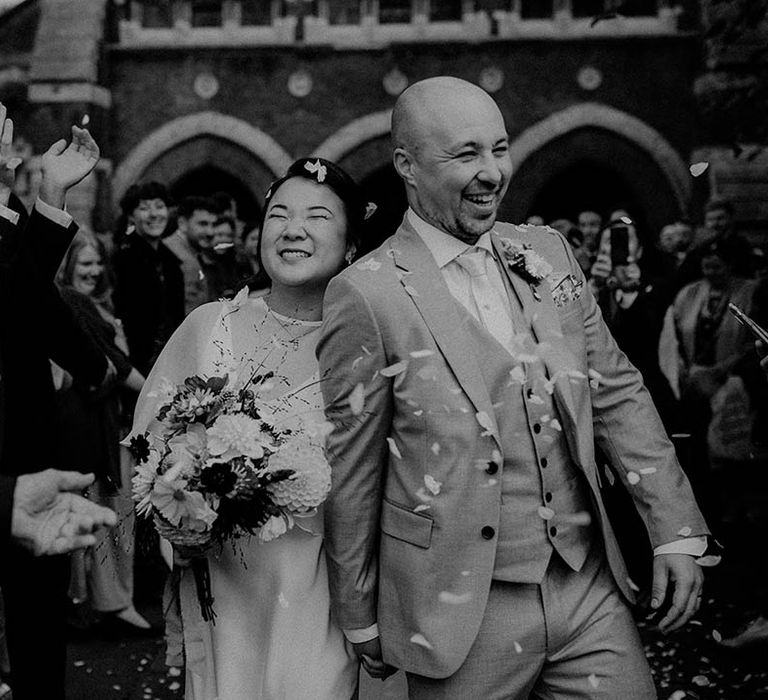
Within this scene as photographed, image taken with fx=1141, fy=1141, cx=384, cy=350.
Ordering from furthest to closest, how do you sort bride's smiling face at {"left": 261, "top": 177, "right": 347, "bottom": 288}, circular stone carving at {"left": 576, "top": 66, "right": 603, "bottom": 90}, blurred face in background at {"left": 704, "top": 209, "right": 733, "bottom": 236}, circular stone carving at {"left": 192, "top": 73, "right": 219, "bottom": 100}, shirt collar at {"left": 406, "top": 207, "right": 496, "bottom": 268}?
1. circular stone carving at {"left": 192, "top": 73, "right": 219, "bottom": 100}
2. circular stone carving at {"left": 576, "top": 66, "right": 603, "bottom": 90}
3. blurred face in background at {"left": 704, "top": 209, "right": 733, "bottom": 236}
4. bride's smiling face at {"left": 261, "top": 177, "right": 347, "bottom": 288}
5. shirt collar at {"left": 406, "top": 207, "right": 496, "bottom": 268}

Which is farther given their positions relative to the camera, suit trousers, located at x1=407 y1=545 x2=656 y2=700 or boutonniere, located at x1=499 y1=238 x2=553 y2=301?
boutonniere, located at x1=499 y1=238 x2=553 y2=301

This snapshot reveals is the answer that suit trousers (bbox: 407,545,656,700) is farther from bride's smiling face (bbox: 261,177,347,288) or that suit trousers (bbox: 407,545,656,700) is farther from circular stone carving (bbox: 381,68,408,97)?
circular stone carving (bbox: 381,68,408,97)

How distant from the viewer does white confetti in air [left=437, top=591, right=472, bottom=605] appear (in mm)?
2879

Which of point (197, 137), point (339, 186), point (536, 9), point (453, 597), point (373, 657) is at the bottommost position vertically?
point (373, 657)

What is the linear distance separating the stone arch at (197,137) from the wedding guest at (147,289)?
9.80 m

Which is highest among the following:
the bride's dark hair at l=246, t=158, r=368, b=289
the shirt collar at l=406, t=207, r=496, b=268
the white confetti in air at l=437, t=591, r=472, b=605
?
the bride's dark hair at l=246, t=158, r=368, b=289

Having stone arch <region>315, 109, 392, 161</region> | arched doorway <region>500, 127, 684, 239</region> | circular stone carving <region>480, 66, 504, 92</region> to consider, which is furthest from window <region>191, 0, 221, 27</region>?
arched doorway <region>500, 127, 684, 239</region>

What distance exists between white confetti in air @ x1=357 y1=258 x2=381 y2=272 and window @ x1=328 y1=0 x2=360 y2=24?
1451 centimetres

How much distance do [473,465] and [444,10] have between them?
588 inches

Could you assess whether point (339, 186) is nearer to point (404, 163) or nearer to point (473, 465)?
point (404, 163)

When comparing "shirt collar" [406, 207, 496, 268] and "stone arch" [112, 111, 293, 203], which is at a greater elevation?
"stone arch" [112, 111, 293, 203]

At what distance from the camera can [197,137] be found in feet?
55.8

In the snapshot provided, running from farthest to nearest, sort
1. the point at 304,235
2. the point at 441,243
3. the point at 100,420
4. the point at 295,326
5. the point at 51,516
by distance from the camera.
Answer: the point at 100,420 → the point at 295,326 → the point at 304,235 → the point at 441,243 → the point at 51,516

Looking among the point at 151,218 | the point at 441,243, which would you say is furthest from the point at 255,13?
the point at 441,243
